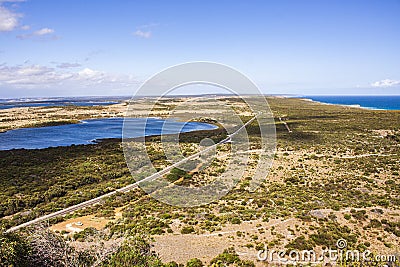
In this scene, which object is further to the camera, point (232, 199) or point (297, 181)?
point (297, 181)

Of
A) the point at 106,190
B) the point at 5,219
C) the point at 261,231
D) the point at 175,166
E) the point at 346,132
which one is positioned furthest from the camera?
the point at 346,132

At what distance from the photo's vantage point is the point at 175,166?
3609 cm

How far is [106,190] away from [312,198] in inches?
726

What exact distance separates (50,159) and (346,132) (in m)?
55.7

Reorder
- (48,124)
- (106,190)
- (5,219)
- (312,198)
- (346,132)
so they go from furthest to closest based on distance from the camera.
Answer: (48,124) < (346,132) < (106,190) < (312,198) < (5,219)

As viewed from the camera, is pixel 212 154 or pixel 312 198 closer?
pixel 312 198

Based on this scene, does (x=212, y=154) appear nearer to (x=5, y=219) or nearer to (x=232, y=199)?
(x=232, y=199)

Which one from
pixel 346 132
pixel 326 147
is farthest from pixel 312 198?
pixel 346 132

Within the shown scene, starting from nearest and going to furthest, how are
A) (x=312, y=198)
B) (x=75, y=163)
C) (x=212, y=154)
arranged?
1. (x=312, y=198)
2. (x=75, y=163)
3. (x=212, y=154)

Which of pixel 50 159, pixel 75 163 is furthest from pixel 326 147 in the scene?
pixel 50 159

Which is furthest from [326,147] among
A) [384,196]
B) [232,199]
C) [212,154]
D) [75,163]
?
[75,163]

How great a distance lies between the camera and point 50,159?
41.6 meters

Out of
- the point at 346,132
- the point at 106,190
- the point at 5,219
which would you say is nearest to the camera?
the point at 5,219

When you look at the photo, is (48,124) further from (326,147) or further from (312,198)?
(312,198)
